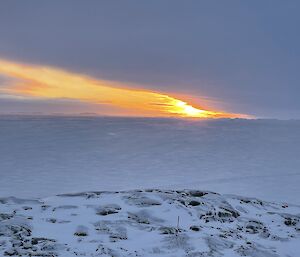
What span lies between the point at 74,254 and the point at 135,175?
19153 millimetres

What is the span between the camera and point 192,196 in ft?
40.1

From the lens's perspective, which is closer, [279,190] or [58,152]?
[279,190]

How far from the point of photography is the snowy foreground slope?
7758mm

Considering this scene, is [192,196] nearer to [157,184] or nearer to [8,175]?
[157,184]

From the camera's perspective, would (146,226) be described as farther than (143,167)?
No

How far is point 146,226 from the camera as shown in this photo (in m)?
9.15

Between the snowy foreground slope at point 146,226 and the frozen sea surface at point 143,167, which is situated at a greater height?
the snowy foreground slope at point 146,226

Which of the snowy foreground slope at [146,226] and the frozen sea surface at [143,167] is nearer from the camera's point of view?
the snowy foreground slope at [146,226]

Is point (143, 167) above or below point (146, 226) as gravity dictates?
below

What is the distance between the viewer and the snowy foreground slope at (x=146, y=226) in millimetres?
7758

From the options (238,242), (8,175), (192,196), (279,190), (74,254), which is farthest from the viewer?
(8,175)

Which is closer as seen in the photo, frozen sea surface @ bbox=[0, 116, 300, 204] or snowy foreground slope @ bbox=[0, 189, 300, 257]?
snowy foreground slope @ bbox=[0, 189, 300, 257]

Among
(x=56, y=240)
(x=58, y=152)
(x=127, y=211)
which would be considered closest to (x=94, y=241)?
(x=56, y=240)

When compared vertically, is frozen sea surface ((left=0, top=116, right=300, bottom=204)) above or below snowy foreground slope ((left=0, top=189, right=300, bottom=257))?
below
